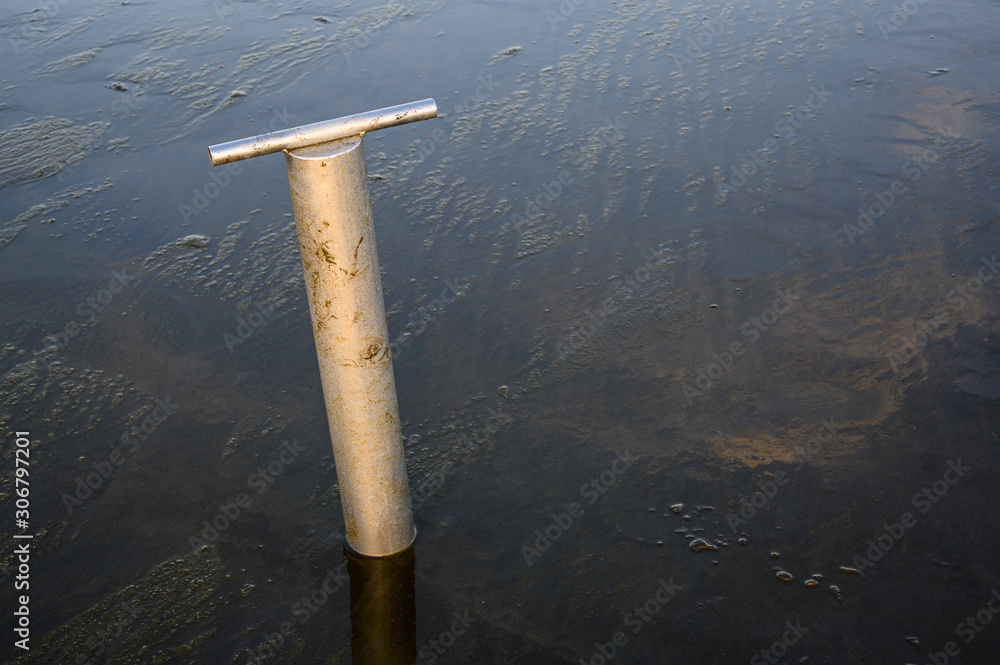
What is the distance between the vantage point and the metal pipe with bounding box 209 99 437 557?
7.49 feet

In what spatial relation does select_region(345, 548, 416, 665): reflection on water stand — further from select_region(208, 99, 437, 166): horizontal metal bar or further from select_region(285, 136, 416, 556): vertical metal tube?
select_region(208, 99, 437, 166): horizontal metal bar

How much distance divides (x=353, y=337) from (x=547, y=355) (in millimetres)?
1777

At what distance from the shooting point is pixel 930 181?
17.7ft

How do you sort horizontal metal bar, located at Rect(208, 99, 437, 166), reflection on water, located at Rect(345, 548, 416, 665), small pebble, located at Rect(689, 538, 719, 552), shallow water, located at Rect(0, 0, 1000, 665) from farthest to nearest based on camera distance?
small pebble, located at Rect(689, 538, 719, 552), shallow water, located at Rect(0, 0, 1000, 665), reflection on water, located at Rect(345, 548, 416, 665), horizontal metal bar, located at Rect(208, 99, 437, 166)

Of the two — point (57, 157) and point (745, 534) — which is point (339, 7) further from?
point (745, 534)

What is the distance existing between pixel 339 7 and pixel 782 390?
23.6 feet

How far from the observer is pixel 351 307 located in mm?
2514

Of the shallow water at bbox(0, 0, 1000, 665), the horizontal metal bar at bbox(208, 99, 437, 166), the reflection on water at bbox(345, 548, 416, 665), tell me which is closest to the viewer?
the horizontal metal bar at bbox(208, 99, 437, 166)

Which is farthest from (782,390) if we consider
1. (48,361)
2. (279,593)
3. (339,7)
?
(339,7)

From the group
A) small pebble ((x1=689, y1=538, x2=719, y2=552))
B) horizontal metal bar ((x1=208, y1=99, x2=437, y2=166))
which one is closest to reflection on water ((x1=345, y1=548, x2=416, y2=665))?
small pebble ((x1=689, y1=538, x2=719, y2=552))

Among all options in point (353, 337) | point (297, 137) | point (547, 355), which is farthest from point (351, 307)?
point (547, 355)

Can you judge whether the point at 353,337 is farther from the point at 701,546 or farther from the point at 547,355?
the point at 547,355

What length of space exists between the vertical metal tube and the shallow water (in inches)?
10.7

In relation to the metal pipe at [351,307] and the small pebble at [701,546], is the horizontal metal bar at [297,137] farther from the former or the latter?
the small pebble at [701,546]
